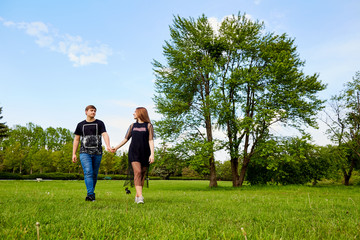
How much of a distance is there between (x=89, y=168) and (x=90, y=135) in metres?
0.80

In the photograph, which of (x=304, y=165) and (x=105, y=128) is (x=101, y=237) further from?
(x=304, y=165)

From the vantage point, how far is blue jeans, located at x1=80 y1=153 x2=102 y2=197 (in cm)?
541

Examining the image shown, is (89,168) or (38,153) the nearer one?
(89,168)

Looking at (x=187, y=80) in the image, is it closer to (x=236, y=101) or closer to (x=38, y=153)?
(x=236, y=101)

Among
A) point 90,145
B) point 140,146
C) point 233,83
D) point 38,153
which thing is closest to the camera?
point 140,146

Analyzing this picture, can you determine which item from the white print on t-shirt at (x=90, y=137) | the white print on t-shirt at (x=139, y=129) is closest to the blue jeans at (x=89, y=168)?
the white print on t-shirt at (x=90, y=137)

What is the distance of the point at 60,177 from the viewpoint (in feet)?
129

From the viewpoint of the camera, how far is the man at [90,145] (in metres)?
5.45

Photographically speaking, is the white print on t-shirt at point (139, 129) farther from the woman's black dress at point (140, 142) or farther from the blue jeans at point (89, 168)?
the blue jeans at point (89, 168)

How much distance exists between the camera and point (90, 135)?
566 cm

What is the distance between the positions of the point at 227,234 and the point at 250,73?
17304 mm

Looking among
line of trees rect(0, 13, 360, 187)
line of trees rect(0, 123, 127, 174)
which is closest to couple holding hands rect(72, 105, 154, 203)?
line of trees rect(0, 13, 360, 187)

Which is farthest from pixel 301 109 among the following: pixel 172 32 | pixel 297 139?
pixel 172 32

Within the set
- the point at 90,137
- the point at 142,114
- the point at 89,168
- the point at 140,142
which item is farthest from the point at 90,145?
the point at 142,114
